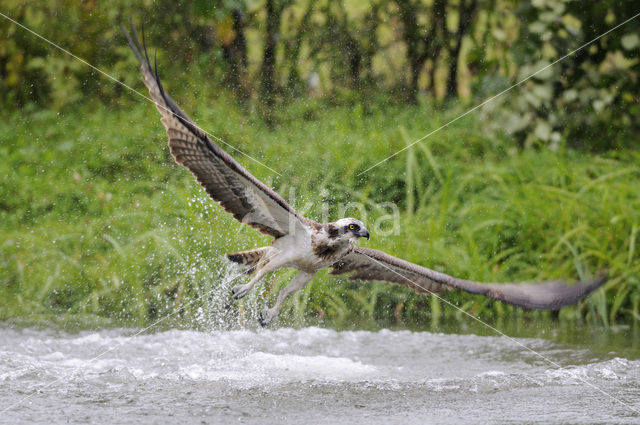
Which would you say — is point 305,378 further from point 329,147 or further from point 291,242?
point 329,147

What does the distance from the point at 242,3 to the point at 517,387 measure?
7.57 m

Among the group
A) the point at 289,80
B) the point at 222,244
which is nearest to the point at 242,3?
the point at 289,80

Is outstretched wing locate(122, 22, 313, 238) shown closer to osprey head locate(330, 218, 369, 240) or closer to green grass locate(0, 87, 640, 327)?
osprey head locate(330, 218, 369, 240)

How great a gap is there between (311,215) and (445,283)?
2.18 meters

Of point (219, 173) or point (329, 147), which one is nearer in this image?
point (219, 173)

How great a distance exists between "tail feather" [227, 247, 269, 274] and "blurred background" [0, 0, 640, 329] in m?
0.68

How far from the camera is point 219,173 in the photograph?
5.71 m

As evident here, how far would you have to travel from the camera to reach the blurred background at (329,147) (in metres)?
8.09

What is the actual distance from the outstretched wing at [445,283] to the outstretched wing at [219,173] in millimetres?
675

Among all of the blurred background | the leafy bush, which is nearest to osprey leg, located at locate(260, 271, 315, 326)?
the blurred background

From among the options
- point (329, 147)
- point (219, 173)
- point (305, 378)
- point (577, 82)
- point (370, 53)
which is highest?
point (370, 53)

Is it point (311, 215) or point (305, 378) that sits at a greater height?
point (311, 215)

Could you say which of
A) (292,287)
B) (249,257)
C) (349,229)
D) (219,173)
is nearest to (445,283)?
(349,229)

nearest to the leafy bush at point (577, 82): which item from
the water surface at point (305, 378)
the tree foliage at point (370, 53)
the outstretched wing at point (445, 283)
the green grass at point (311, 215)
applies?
the tree foliage at point (370, 53)
